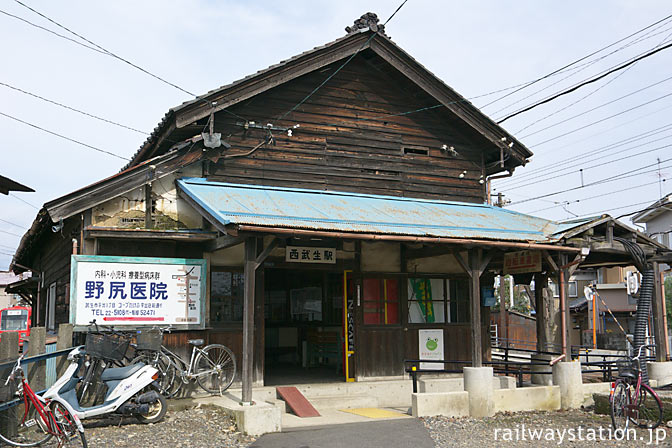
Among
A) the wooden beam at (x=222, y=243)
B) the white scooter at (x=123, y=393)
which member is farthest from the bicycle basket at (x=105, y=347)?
the wooden beam at (x=222, y=243)

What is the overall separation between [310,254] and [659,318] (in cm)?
775

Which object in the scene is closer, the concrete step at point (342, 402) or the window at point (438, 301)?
the concrete step at point (342, 402)

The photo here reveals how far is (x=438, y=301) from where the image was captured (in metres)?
13.0

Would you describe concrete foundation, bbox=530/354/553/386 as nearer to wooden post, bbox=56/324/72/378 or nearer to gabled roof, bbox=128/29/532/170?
gabled roof, bbox=128/29/532/170

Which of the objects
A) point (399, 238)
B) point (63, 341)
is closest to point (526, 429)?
point (399, 238)

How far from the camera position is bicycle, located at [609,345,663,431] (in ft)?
28.8

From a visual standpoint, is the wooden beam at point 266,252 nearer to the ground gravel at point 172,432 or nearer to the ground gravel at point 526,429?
the ground gravel at point 172,432

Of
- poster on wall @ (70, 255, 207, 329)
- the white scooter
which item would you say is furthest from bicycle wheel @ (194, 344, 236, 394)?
the white scooter

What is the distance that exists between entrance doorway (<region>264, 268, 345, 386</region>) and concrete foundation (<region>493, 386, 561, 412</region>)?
10.6 ft

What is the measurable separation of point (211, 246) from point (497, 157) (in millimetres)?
6964

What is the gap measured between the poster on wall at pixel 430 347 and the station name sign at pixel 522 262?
1990 mm

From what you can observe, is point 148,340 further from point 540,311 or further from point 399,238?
point 540,311

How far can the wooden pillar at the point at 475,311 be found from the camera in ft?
34.1

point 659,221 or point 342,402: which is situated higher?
point 659,221
